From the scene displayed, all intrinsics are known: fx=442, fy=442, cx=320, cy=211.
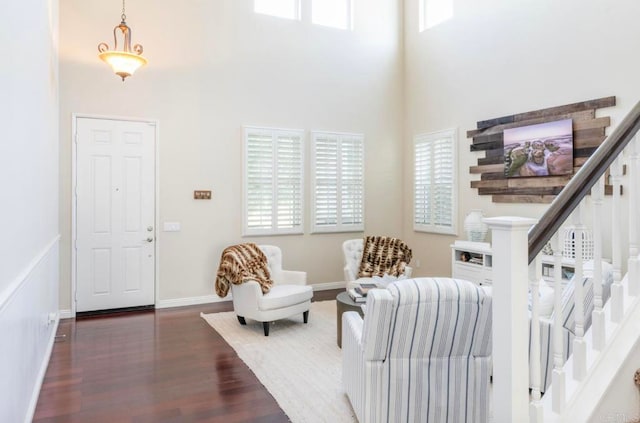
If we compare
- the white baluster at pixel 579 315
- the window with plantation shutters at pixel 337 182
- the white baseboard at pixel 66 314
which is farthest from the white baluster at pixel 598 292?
the white baseboard at pixel 66 314

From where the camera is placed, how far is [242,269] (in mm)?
4820

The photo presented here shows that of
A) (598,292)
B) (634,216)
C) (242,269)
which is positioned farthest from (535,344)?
(242,269)

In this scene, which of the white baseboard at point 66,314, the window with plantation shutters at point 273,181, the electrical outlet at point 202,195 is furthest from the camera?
the window with plantation shutters at point 273,181

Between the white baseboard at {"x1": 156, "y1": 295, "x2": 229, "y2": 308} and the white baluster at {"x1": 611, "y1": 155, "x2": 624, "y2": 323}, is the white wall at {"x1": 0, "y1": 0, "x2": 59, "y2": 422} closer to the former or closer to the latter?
the white baseboard at {"x1": 156, "y1": 295, "x2": 229, "y2": 308}

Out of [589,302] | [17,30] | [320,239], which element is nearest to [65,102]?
[17,30]

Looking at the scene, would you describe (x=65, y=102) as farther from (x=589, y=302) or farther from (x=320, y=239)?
(x=589, y=302)

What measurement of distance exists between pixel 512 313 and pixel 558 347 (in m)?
0.27

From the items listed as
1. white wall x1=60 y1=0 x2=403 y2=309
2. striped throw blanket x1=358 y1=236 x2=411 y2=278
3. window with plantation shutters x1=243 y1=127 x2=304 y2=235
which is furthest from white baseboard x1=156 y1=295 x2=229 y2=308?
striped throw blanket x1=358 y1=236 x2=411 y2=278

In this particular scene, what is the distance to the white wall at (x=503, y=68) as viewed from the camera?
4484 mm

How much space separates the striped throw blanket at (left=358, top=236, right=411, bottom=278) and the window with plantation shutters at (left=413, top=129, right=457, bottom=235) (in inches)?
42.0

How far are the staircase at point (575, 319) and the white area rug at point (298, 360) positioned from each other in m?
1.40

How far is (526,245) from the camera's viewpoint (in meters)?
1.67

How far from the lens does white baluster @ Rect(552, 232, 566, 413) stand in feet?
5.72

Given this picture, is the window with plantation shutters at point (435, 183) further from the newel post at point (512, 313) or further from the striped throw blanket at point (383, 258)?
the newel post at point (512, 313)
